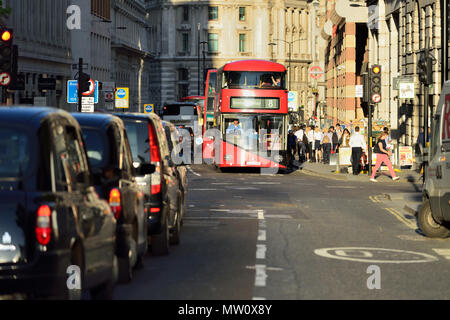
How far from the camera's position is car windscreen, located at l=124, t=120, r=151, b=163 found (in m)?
14.5

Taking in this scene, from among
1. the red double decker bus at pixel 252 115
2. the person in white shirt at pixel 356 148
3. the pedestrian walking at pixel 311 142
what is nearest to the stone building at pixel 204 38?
the pedestrian walking at pixel 311 142

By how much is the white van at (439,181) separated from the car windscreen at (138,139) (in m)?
4.97

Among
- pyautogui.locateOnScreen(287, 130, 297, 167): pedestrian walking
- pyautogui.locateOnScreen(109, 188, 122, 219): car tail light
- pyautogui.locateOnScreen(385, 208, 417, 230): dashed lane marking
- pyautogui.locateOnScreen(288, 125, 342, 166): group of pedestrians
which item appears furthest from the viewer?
pyautogui.locateOnScreen(288, 125, 342, 166): group of pedestrians

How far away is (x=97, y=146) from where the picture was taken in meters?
12.0

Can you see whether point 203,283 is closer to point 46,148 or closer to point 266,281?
point 266,281

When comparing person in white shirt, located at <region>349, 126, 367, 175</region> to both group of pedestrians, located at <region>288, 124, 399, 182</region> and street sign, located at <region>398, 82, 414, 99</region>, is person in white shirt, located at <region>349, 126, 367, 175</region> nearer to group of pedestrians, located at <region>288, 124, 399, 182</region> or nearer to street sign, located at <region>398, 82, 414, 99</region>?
group of pedestrians, located at <region>288, 124, 399, 182</region>

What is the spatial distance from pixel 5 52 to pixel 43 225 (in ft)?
55.9

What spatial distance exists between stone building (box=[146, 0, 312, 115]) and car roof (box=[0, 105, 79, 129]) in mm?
156956

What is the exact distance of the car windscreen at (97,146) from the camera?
39.0ft

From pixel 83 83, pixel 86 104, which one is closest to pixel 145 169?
pixel 83 83

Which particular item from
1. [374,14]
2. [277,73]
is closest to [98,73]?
[374,14]

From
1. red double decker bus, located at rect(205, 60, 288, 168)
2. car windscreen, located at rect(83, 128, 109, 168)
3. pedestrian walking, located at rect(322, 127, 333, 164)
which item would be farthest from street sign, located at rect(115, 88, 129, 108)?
car windscreen, located at rect(83, 128, 109, 168)

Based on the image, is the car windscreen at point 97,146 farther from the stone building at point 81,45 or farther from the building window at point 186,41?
the building window at point 186,41

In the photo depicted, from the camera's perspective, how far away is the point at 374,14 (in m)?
60.6
